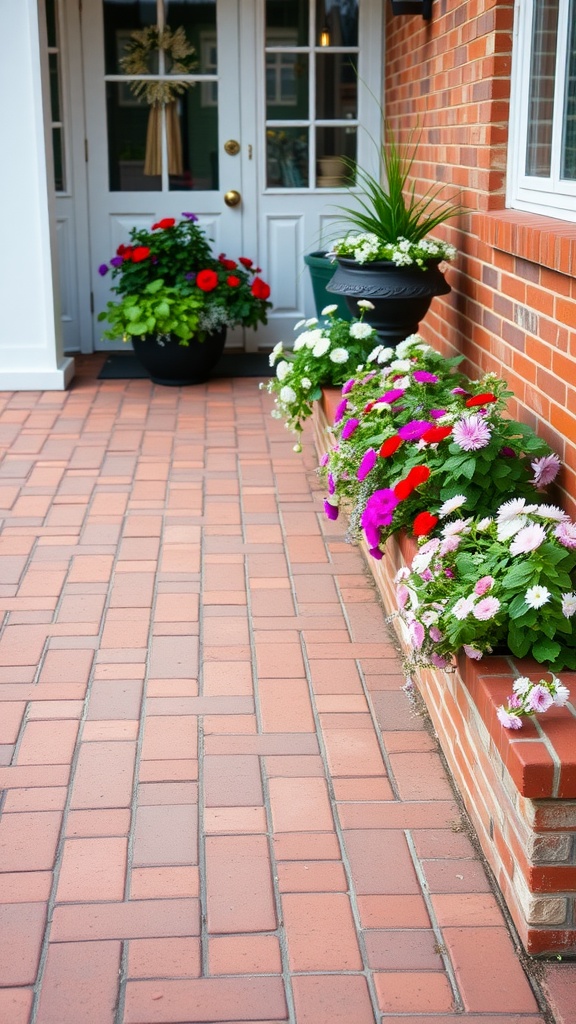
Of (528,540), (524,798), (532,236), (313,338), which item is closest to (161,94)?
(313,338)

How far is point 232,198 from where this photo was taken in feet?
23.7

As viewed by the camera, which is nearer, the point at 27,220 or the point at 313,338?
the point at 313,338

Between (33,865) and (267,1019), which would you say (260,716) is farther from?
(267,1019)

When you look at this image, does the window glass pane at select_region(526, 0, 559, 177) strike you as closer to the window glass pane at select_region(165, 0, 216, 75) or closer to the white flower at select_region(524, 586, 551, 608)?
the white flower at select_region(524, 586, 551, 608)

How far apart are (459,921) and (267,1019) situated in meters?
0.44

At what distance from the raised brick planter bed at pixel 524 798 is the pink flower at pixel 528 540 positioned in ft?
0.73

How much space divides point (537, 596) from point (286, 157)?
18.3 feet

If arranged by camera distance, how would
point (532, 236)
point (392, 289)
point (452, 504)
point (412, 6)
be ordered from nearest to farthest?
point (452, 504) < point (532, 236) < point (392, 289) < point (412, 6)

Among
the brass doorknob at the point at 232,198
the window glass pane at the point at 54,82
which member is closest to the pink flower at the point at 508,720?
the brass doorknob at the point at 232,198

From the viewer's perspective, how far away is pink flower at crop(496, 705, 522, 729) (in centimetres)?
207

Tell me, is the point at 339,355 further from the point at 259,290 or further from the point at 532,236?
the point at 259,290

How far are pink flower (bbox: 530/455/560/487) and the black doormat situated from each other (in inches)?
160

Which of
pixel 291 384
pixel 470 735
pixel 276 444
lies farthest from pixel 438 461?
pixel 276 444

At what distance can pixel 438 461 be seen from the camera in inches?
114
